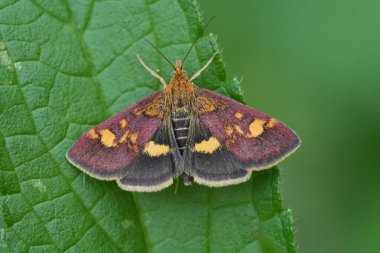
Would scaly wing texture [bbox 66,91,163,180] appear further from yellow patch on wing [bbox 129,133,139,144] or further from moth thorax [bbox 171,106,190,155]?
moth thorax [bbox 171,106,190,155]

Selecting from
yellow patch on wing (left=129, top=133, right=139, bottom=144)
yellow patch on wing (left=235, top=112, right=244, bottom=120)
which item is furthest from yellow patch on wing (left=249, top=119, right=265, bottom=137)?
yellow patch on wing (left=129, top=133, right=139, bottom=144)

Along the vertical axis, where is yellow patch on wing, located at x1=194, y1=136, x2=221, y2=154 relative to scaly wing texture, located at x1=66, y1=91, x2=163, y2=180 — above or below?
below

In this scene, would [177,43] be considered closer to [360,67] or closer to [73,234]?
[73,234]

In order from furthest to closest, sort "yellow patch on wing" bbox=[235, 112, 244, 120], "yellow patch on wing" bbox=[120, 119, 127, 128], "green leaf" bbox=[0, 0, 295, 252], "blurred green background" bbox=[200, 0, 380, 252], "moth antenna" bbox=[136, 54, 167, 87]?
"blurred green background" bbox=[200, 0, 380, 252], "yellow patch on wing" bbox=[235, 112, 244, 120], "yellow patch on wing" bbox=[120, 119, 127, 128], "moth antenna" bbox=[136, 54, 167, 87], "green leaf" bbox=[0, 0, 295, 252]

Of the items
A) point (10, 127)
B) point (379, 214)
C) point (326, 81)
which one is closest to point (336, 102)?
point (326, 81)

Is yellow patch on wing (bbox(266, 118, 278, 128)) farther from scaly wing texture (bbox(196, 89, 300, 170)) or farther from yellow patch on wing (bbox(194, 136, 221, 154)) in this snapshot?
yellow patch on wing (bbox(194, 136, 221, 154))

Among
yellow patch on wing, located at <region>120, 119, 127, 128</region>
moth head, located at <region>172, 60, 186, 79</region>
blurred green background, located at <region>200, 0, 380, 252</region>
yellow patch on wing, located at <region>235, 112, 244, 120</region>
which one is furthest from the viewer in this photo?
blurred green background, located at <region>200, 0, 380, 252</region>

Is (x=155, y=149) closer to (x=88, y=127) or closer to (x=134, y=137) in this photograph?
(x=134, y=137)

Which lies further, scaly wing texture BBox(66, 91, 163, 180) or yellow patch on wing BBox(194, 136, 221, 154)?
yellow patch on wing BBox(194, 136, 221, 154)

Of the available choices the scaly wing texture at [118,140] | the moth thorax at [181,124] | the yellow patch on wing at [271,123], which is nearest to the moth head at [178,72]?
the scaly wing texture at [118,140]
